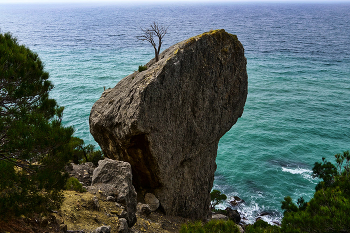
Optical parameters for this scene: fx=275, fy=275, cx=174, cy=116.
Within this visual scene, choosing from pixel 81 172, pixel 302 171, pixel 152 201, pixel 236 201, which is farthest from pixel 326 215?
pixel 302 171

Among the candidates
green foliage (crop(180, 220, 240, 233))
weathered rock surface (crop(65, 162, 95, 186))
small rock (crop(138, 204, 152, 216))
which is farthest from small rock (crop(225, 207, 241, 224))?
green foliage (crop(180, 220, 240, 233))

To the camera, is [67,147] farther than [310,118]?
No

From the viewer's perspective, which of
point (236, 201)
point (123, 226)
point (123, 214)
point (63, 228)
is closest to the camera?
point (63, 228)

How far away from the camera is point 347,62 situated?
11469cm

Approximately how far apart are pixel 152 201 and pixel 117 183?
5.75 meters

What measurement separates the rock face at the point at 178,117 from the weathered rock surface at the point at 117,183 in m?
2.64

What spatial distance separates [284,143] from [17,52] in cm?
5780

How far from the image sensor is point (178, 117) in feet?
80.5

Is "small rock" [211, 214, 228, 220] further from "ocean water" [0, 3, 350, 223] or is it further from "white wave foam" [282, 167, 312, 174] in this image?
"white wave foam" [282, 167, 312, 174]

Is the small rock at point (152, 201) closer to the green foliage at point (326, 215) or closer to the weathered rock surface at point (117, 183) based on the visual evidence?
the weathered rock surface at point (117, 183)

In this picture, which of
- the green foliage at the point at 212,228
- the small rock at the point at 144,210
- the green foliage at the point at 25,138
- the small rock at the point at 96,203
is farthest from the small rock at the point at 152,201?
the green foliage at the point at 25,138

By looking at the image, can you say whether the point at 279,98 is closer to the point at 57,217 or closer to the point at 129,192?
the point at 129,192

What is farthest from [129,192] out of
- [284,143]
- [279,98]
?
[279,98]

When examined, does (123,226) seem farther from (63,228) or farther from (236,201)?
(236,201)
